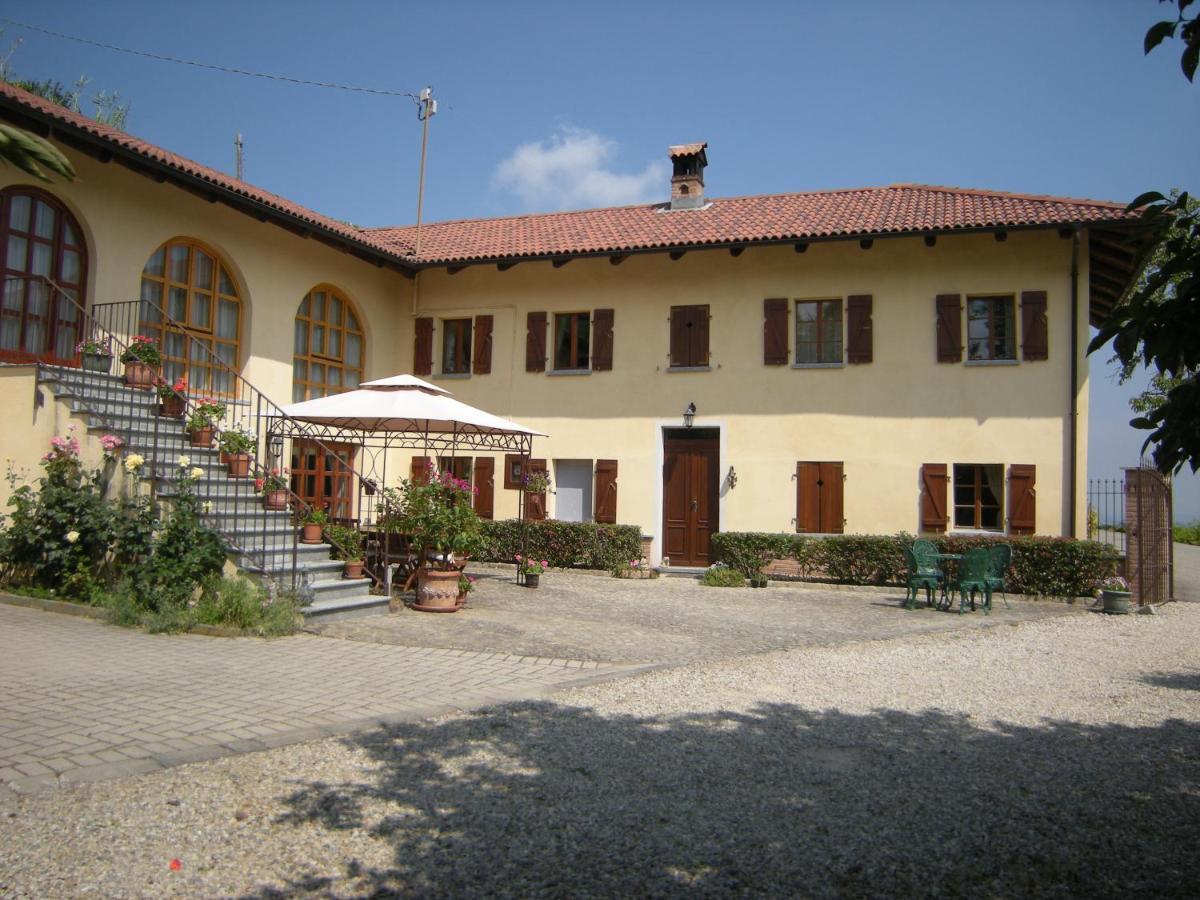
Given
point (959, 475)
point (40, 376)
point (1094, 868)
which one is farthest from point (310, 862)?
point (959, 475)

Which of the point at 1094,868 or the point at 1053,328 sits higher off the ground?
the point at 1053,328

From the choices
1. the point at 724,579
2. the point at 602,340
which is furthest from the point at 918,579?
the point at 602,340

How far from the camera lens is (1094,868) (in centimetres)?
334

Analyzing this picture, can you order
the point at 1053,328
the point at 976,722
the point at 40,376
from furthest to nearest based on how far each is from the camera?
the point at 1053,328 → the point at 40,376 → the point at 976,722

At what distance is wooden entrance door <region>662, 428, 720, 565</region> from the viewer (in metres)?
15.8

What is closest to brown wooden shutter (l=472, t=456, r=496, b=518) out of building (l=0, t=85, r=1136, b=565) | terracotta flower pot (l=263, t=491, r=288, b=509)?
building (l=0, t=85, r=1136, b=565)

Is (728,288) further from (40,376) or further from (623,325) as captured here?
(40,376)

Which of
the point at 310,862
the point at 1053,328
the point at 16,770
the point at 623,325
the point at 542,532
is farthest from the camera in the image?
the point at 623,325

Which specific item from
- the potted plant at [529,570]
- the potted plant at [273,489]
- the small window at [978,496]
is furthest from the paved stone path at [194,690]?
the small window at [978,496]

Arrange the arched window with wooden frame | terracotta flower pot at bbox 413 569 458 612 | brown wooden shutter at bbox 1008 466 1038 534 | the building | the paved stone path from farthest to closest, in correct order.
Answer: the arched window with wooden frame < brown wooden shutter at bbox 1008 466 1038 534 < the building < terracotta flower pot at bbox 413 569 458 612 < the paved stone path

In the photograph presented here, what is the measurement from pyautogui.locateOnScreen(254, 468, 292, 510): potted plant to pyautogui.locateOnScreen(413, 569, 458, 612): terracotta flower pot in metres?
1.85

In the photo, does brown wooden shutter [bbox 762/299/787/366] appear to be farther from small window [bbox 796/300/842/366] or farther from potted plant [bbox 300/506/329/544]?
potted plant [bbox 300/506/329/544]

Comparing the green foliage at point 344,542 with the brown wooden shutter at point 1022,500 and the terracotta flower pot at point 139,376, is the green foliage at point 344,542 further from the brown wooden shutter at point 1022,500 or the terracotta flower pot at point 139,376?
the brown wooden shutter at point 1022,500

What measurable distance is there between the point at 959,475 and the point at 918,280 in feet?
11.0
